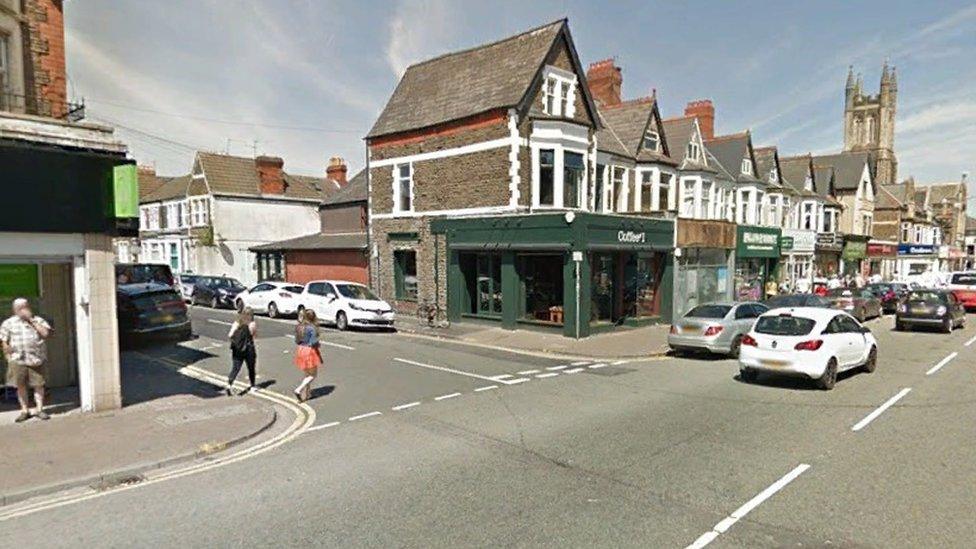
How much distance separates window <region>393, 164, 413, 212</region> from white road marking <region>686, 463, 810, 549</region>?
754 inches

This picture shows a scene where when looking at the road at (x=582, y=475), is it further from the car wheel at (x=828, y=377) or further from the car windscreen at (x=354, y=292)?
the car windscreen at (x=354, y=292)

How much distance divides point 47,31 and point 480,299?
1472 centimetres

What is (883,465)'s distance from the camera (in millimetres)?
6512

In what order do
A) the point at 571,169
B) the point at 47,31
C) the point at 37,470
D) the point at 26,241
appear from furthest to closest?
the point at 571,169 < the point at 47,31 < the point at 26,241 < the point at 37,470

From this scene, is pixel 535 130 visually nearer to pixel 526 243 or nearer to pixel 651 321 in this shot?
pixel 526 243

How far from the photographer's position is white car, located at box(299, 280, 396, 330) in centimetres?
1905

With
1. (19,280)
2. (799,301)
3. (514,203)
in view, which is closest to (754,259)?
(799,301)

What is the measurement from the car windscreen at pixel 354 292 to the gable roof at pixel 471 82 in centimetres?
725

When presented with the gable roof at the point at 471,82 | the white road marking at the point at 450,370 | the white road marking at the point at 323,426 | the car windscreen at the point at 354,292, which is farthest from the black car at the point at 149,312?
the gable roof at the point at 471,82

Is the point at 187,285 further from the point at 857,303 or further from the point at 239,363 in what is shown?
the point at 857,303

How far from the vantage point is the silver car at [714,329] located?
47.1ft

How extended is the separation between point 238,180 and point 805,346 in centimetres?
3559

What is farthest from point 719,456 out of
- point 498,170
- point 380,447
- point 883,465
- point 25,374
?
point 498,170

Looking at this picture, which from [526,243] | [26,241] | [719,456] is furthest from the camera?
[526,243]
